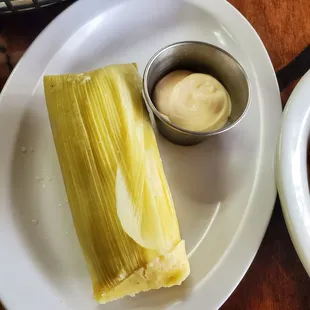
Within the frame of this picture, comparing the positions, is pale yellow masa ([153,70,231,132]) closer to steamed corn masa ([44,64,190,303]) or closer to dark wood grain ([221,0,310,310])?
steamed corn masa ([44,64,190,303])

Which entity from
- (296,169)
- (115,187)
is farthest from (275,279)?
(115,187)

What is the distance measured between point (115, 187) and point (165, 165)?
0.18 metres

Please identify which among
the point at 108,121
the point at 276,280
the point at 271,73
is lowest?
the point at 276,280

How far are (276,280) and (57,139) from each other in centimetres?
49

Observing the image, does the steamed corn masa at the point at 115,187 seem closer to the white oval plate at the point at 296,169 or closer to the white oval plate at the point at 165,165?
the white oval plate at the point at 165,165

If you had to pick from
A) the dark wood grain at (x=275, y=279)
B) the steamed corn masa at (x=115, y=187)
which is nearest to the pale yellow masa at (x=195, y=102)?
the steamed corn masa at (x=115, y=187)

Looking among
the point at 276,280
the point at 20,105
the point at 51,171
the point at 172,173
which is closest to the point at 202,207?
the point at 172,173

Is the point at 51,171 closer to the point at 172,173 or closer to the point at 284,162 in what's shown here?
the point at 172,173

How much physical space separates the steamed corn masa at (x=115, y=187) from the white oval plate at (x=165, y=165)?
72 millimetres

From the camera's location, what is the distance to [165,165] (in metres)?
0.96

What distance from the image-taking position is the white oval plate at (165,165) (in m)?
0.86

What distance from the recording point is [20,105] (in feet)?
3.10

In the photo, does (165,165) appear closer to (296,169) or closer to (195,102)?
(195,102)

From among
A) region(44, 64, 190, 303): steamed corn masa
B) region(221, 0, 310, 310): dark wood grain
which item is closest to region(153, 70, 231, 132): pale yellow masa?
region(44, 64, 190, 303): steamed corn masa
